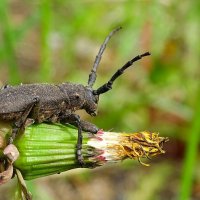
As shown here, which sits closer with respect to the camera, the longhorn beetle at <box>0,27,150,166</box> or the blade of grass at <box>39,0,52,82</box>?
the longhorn beetle at <box>0,27,150,166</box>

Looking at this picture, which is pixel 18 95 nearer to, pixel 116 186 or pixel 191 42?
pixel 116 186

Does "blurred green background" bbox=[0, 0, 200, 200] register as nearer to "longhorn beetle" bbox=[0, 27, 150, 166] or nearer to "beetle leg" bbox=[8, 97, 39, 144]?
"longhorn beetle" bbox=[0, 27, 150, 166]

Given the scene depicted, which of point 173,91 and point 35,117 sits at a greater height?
point 173,91

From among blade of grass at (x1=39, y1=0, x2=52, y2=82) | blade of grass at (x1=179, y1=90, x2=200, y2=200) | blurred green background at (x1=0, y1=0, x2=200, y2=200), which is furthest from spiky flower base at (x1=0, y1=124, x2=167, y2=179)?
blurred green background at (x1=0, y1=0, x2=200, y2=200)

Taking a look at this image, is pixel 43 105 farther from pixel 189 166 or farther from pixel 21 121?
pixel 189 166

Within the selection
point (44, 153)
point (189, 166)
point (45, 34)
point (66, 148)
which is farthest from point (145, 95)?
point (44, 153)

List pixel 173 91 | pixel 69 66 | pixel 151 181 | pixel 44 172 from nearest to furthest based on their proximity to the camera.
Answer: pixel 44 172 → pixel 151 181 → pixel 173 91 → pixel 69 66

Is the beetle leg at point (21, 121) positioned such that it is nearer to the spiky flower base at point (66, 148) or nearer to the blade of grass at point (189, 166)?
the spiky flower base at point (66, 148)

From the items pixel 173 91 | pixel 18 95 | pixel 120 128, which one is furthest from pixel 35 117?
pixel 173 91
